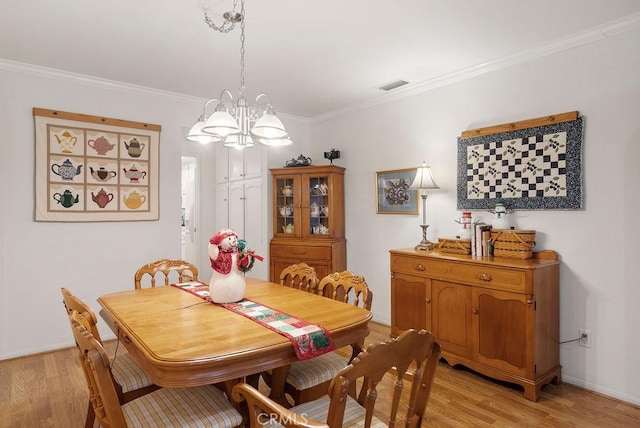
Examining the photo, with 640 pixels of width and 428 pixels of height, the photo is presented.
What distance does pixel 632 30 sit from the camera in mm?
2521

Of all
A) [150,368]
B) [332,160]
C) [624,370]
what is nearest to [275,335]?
[150,368]

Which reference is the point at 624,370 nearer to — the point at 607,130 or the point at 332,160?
the point at 607,130

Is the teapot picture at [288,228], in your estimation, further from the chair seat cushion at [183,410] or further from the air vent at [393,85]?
the chair seat cushion at [183,410]

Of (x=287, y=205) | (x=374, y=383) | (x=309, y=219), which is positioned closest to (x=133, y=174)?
(x=287, y=205)

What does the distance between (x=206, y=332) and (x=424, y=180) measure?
248cm

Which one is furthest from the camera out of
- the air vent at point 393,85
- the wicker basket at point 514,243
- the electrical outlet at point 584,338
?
the air vent at point 393,85

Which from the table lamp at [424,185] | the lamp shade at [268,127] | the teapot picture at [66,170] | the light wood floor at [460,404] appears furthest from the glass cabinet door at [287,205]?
the lamp shade at [268,127]

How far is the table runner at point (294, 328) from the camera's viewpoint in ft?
5.20

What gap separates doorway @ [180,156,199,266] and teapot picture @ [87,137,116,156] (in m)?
2.26

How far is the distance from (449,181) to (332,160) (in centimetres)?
165

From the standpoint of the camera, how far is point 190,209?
20.7 feet

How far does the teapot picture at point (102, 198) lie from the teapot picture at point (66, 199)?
0.48ft

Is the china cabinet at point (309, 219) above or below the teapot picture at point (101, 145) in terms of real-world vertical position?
below

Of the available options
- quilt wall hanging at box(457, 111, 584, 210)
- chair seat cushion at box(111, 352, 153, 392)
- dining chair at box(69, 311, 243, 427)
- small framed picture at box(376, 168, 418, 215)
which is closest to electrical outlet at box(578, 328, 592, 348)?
quilt wall hanging at box(457, 111, 584, 210)
